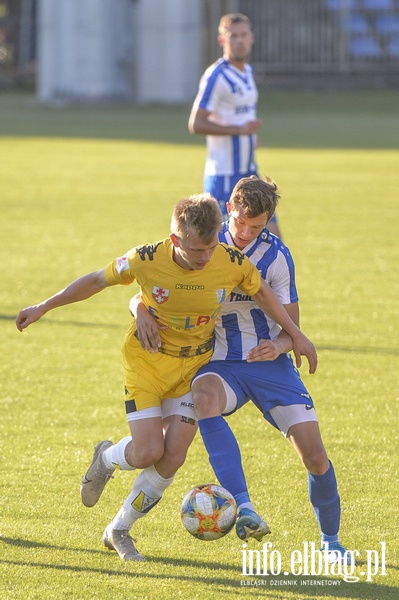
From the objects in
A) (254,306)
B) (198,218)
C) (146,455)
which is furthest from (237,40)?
(146,455)

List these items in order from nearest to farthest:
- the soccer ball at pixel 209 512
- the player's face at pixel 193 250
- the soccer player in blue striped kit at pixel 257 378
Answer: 1. the soccer ball at pixel 209 512
2. the player's face at pixel 193 250
3. the soccer player in blue striped kit at pixel 257 378

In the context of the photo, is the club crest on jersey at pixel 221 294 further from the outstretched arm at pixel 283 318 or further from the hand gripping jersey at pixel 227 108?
the hand gripping jersey at pixel 227 108

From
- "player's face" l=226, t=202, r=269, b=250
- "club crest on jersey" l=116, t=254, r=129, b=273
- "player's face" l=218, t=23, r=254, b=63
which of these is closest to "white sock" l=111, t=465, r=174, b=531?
"club crest on jersey" l=116, t=254, r=129, b=273

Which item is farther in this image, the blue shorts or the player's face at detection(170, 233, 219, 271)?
the blue shorts

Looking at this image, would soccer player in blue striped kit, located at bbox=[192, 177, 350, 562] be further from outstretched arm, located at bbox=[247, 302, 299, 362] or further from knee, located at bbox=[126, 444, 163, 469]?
knee, located at bbox=[126, 444, 163, 469]

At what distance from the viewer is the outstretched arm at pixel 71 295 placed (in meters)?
4.70

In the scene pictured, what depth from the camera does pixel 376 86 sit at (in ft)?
129

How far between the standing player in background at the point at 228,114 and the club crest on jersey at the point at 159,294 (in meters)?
4.63

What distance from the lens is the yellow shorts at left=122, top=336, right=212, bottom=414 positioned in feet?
15.4

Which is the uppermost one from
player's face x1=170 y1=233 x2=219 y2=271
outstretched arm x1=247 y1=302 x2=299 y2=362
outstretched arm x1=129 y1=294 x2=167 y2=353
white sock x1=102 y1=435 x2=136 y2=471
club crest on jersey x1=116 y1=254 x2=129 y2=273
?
player's face x1=170 y1=233 x2=219 y2=271

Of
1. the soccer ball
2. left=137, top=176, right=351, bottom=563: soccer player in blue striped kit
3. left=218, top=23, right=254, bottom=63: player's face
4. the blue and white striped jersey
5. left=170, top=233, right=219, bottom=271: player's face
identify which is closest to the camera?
the soccer ball

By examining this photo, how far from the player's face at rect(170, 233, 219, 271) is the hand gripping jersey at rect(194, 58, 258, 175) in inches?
197

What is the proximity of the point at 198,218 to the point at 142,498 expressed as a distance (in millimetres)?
1190

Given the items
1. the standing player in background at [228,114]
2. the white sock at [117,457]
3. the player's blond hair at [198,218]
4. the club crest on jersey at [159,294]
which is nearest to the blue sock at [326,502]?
the white sock at [117,457]
